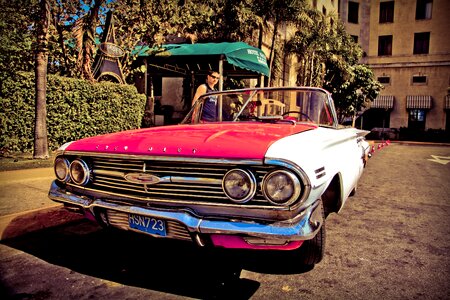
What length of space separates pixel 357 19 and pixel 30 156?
1329 inches

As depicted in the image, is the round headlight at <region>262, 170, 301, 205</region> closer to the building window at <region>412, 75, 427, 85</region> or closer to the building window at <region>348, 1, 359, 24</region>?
the building window at <region>412, 75, 427, 85</region>

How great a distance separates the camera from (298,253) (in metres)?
2.38

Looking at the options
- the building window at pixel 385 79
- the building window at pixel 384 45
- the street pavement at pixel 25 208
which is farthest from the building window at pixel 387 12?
the street pavement at pixel 25 208

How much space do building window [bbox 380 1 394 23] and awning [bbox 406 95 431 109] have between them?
25.6 feet

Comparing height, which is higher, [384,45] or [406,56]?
[384,45]

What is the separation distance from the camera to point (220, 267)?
2.53 metres

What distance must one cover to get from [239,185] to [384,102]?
3277 cm

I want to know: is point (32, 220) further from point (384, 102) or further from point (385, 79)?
point (385, 79)

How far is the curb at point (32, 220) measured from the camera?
308cm

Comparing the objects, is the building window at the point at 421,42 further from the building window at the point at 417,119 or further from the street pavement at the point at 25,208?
the street pavement at the point at 25,208

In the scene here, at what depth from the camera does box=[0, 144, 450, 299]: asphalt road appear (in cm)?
216

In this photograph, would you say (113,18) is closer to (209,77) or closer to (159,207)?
(209,77)

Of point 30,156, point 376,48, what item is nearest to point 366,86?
point 376,48

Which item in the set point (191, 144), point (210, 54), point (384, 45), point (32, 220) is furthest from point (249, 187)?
point (384, 45)
